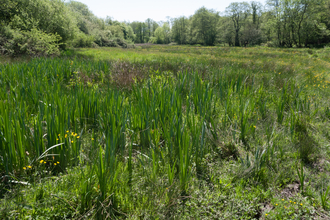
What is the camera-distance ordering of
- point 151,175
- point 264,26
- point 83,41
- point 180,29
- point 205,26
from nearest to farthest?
point 151,175 < point 83,41 < point 264,26 < point 205,26 < point 180,29

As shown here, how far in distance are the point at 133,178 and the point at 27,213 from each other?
2.92 feet

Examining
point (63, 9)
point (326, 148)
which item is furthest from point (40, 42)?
point (326, 148)

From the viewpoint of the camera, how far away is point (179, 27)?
71375 millimetres

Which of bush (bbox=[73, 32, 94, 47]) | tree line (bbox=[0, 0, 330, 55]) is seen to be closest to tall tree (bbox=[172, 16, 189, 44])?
tree line (bbox=[0, 0, 330, 55])

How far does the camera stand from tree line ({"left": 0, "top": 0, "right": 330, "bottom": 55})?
13500 millimetres

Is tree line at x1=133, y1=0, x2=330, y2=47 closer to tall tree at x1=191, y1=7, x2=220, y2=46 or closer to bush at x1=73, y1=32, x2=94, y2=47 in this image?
tall tree at x1=191, y1=7, x2=220, y2=46

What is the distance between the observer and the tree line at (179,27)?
13500 millimetres

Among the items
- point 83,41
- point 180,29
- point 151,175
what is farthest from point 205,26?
point 151,175

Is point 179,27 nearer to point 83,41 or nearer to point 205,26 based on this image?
point 205,26

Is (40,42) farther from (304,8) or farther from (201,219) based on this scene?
(304,8)

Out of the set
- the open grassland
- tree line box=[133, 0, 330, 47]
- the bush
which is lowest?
the open grassland

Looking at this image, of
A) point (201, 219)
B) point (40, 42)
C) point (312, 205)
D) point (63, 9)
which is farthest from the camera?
point (63, 9)

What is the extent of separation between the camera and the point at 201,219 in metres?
1.59

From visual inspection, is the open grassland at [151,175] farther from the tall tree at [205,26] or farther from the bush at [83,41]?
the tall tree at [205,26]
